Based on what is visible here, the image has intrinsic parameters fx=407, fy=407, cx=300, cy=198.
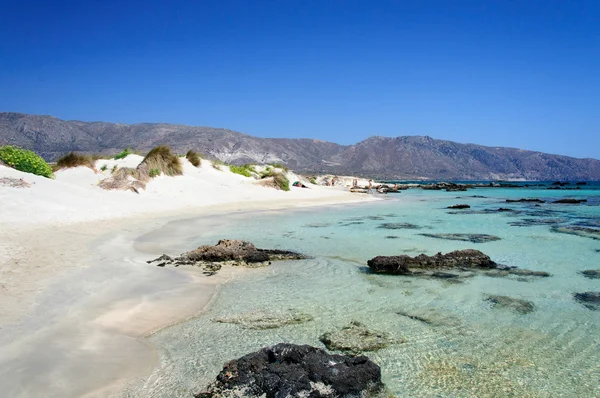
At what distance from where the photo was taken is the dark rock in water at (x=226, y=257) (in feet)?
28.6

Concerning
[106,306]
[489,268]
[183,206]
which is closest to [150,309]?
[106,306]

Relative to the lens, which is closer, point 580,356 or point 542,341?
point 580,356

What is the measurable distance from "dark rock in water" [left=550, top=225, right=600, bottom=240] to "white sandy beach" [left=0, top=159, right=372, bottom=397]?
1172 centimetres

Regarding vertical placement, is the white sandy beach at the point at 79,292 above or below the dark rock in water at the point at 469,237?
above

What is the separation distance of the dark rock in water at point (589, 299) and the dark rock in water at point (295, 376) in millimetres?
4362

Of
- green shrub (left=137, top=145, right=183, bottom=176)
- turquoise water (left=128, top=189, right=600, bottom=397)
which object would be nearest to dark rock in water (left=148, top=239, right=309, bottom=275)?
turquoise water (left=128, top=189, right=600, bottom=397)

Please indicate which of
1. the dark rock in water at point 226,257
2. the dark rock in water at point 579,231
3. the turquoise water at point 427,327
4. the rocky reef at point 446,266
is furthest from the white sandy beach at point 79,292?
the dark rock in water at point 579,231

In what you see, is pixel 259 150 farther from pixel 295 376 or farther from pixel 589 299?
pixel 295 376

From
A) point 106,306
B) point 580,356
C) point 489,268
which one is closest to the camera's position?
point 580,356

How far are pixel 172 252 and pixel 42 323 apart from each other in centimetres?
504

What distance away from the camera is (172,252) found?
32.3 feet

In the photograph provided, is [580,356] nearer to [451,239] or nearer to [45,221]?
[451,239]

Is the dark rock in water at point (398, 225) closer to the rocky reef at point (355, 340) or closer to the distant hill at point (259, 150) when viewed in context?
the rocky reef at point (355, 340)

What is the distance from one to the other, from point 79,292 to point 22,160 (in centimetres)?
1489
